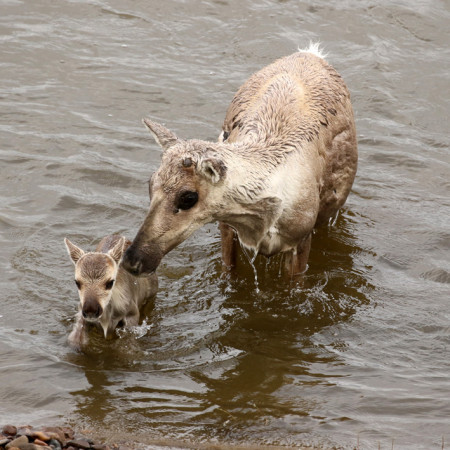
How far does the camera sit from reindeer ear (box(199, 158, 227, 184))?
24.6 ft

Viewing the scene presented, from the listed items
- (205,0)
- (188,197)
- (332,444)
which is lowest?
(332,444)

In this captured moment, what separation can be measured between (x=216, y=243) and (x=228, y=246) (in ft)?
4.36

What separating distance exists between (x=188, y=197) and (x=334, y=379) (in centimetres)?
215

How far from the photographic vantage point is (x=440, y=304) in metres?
9.80

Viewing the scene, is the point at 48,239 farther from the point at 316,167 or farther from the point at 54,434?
the point at 54,434

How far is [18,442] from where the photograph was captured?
6520 mm

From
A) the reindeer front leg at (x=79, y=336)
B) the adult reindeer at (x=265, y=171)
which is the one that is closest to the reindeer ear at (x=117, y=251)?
the reindeer front leg at (x=79, y=336)

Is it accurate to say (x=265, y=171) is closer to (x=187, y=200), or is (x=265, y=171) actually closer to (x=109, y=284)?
(x=187, y=200)

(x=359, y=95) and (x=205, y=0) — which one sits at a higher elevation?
(x=205, y=0)

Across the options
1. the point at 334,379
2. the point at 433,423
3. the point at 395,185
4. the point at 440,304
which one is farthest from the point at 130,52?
the point at 433,423

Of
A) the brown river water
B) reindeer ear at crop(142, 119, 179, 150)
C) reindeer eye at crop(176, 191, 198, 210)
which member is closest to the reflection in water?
the brown river water

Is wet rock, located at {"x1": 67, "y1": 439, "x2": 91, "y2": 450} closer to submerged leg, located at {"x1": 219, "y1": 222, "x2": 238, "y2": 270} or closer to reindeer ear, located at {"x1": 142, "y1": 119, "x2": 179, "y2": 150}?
reindeer ear, located at {"x1": 142, "y1": 119, "x2": 179, "y2": 150}

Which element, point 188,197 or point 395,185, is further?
point 395,185

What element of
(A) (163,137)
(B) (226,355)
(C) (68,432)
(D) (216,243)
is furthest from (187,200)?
(D) (216,243)
